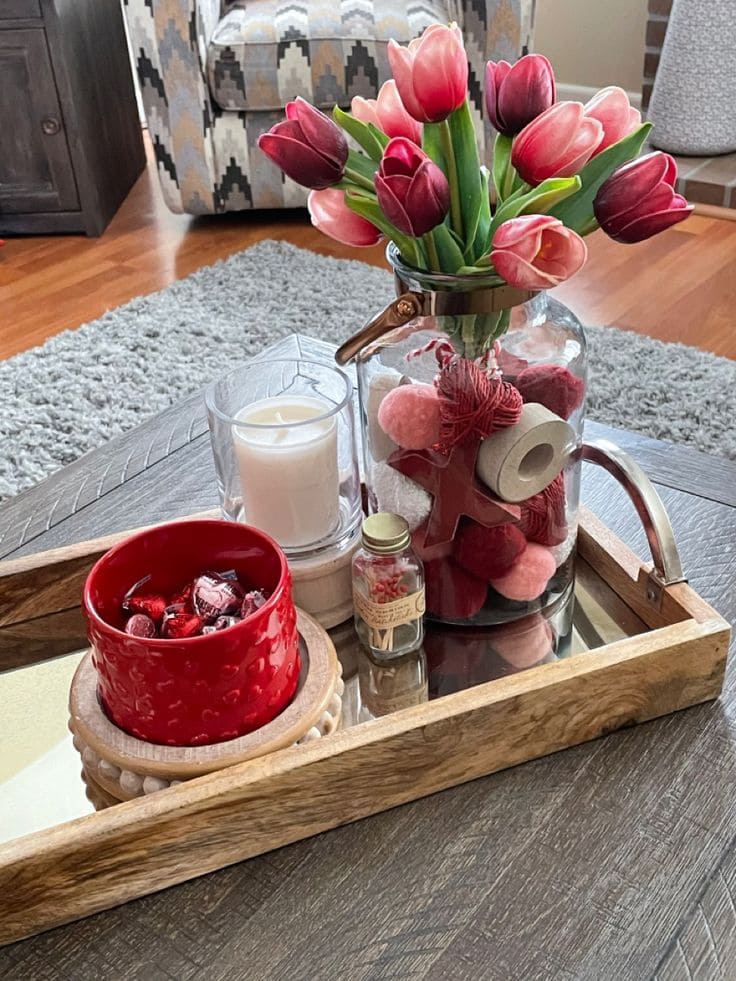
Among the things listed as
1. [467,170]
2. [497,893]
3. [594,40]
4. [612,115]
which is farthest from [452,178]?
[594,40]

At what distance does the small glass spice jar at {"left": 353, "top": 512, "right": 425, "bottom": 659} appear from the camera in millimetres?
695

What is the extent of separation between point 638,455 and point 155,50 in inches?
71.6

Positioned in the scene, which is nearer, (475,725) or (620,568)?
A: (475,725)

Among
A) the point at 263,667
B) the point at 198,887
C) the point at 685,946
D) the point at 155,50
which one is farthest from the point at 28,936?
the point at 155,50

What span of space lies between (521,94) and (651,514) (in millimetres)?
299

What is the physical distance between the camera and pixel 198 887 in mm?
605

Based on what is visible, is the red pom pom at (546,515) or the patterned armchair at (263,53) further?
the patterned armchair at (263,53)

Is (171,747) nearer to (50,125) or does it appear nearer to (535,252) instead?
(535,252)

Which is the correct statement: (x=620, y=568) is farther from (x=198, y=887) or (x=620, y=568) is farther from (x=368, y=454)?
(x=198, y=887)

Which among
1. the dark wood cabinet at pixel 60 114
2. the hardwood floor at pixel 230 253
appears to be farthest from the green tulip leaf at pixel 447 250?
the dark wood cabinet at pixel 60 114

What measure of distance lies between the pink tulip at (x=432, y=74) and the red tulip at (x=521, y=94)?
0.13 ft

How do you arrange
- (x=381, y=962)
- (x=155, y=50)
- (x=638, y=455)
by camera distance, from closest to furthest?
1. (x=381, y=962)
2. (x=638, y=455)
3. (x=155, y=50)

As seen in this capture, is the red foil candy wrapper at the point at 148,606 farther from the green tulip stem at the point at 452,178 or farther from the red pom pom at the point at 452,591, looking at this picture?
the green tulip stem at the point at 452,178

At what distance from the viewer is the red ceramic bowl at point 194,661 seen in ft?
2.03
